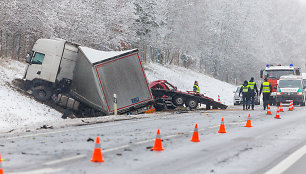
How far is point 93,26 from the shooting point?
36.1 metres

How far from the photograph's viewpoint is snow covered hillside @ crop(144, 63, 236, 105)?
4941 centimetres

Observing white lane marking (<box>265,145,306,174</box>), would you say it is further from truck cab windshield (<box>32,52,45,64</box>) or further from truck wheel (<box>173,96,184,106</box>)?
truck cab windshield (<box>32,52,45,64</box>)

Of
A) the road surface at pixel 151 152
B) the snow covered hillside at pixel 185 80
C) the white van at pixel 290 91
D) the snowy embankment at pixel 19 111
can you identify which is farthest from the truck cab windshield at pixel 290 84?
the road surface at pixel 151 152

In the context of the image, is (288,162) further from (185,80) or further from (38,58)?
(185,80)

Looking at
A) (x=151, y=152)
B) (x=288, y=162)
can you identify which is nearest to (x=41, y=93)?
(x=151, y=152)

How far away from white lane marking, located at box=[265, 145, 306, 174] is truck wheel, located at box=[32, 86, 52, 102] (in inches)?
613

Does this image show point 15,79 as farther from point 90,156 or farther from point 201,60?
point 201,60

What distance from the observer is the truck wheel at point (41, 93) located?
23688 millimetres

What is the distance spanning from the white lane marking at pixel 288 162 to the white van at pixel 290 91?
2286 centimetres

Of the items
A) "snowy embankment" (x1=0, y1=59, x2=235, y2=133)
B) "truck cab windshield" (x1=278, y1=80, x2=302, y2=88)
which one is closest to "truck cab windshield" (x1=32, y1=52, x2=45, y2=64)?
"snowy embankment" (x1=0, y1=59, x2=235, y2=133)

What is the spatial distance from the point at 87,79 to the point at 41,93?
10.8 ft

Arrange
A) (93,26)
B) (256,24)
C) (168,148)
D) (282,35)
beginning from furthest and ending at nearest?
(282,35) → (256,24) → (93,26) → (168,148)

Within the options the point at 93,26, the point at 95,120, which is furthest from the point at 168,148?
the point at 93,26

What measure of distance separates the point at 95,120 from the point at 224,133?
20.9 ft
